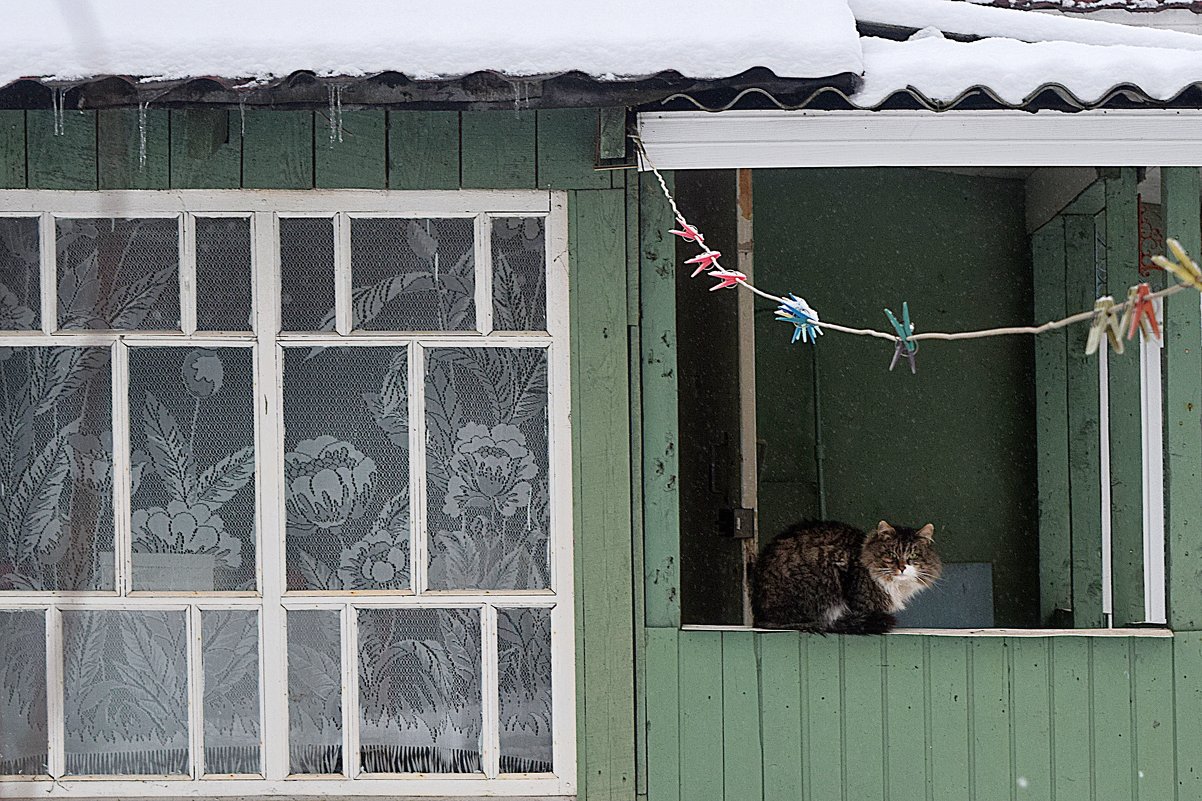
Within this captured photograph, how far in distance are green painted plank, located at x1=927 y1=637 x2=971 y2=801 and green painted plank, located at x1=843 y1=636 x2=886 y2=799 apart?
0.53 ft

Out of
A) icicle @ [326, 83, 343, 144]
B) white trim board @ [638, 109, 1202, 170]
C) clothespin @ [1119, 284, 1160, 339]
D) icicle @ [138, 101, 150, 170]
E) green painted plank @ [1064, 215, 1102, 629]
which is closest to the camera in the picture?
clothespin @ [1119, 284, 1160, 339]

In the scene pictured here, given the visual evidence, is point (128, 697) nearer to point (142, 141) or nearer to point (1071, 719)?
point (142, 141)

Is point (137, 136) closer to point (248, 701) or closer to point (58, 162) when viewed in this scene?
point (58, 162)

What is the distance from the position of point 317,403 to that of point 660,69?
154 centimetres

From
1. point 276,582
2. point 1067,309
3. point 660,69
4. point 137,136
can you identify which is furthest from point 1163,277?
point 137,136

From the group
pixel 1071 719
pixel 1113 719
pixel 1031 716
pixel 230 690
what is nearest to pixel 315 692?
pixel 230 690

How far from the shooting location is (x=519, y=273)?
410 cm

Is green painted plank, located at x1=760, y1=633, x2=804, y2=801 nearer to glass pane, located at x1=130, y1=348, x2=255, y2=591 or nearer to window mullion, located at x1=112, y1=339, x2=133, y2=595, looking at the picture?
glass pane, located at x1=130, y1=348, x2=255, y2=591

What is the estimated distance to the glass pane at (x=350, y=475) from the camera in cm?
409

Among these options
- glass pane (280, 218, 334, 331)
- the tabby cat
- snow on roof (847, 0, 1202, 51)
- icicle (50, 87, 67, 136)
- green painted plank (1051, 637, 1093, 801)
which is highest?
snow on roof (847, 0, 1202, 51)

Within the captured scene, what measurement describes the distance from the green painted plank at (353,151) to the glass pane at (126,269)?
52 cm

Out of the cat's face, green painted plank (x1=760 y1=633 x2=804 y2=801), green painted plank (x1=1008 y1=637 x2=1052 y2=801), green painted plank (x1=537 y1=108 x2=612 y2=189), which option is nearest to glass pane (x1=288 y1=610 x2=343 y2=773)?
A: green painted plank (x1=760 y1=633 x2=804 y2=801)

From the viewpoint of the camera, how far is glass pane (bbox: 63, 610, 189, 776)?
13.4 feet

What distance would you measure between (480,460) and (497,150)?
100 cm
